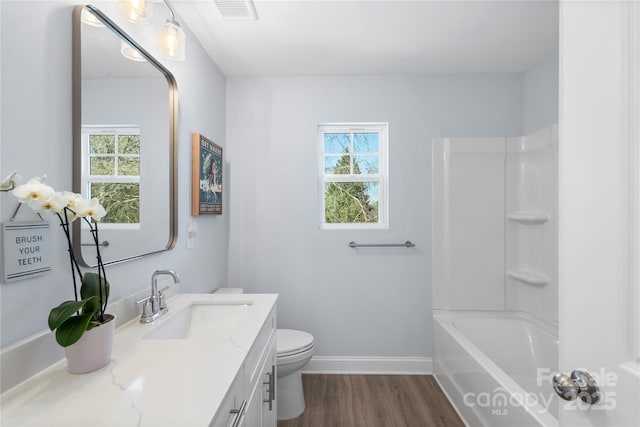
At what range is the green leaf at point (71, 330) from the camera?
2.83 ft

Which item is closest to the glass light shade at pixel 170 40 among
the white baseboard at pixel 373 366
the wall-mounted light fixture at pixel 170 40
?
the wall-mounted light fixture at pixel 170 40

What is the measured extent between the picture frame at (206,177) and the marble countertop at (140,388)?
1022 mm

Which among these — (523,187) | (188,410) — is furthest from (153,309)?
(523,187)

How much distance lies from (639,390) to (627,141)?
0.43m

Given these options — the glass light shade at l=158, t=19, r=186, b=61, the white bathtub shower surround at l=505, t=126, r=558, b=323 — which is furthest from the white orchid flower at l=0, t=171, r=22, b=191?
the white bathtub shower surround at l=505, t=126, r=558, b=323

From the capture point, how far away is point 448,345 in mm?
2365

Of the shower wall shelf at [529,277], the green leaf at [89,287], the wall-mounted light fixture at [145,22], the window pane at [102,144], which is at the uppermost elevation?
the wall-mounted light fixture at [145,22]

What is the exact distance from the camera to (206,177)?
2193 mm

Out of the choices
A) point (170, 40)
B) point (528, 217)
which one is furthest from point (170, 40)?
point (528, 217)

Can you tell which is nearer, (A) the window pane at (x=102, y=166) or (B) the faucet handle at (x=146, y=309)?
(A) the window pane at (x=102, y=166)

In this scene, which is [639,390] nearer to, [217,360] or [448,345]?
[217,360]

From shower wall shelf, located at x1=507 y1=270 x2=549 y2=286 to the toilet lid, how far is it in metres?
1.66

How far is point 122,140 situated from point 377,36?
5.31 feet

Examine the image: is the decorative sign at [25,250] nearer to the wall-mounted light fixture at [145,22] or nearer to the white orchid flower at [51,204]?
the white orchid flower at [51,204]
